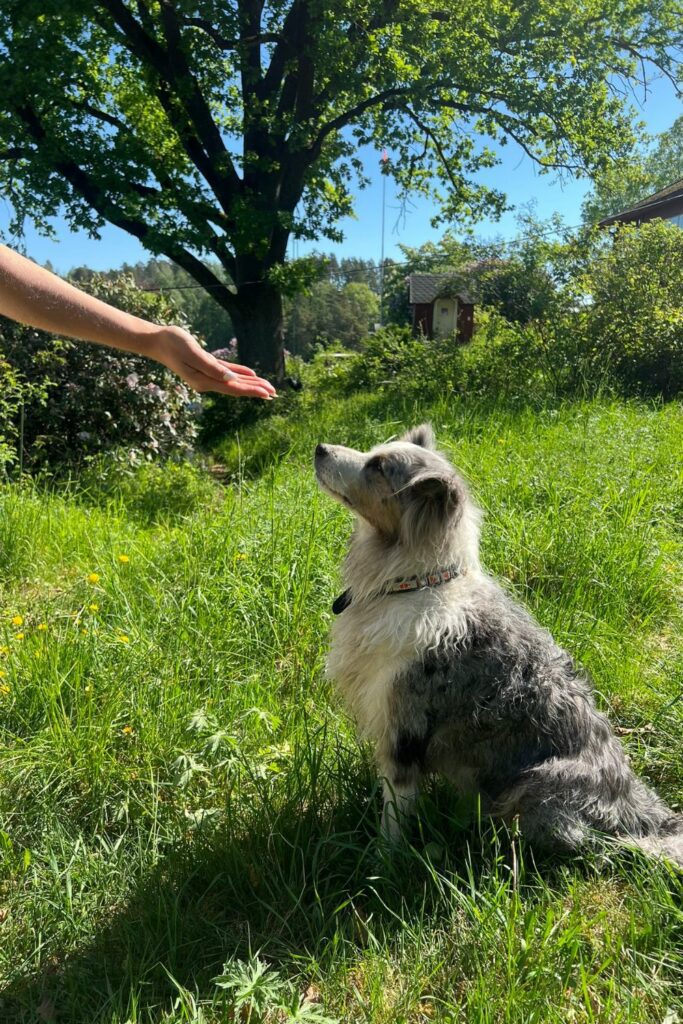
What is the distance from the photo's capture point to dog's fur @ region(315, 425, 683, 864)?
2279mm

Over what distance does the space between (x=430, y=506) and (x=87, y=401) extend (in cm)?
587

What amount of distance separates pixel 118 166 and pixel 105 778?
11.2 metres

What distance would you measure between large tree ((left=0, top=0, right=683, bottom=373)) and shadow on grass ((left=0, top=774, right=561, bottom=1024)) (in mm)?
10112

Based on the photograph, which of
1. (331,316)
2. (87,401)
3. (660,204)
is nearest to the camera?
(87,401)

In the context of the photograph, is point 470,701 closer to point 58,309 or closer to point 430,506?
point 430,506

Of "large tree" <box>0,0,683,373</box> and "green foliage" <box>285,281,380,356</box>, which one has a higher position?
"green foliage" <box>285,281,380,356</box>

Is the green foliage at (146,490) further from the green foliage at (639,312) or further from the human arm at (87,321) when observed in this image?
the green foliage at (639,312)

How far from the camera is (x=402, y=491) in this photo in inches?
96.3

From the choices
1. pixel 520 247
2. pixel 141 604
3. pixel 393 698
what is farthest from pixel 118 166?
pixel 393 698

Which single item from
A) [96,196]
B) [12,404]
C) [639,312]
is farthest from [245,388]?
[96,196]

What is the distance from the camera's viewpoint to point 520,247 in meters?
12.5

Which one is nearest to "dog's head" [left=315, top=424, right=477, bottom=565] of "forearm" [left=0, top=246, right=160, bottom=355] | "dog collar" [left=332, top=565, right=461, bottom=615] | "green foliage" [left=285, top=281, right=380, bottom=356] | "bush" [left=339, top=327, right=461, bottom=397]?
"dog collar" [left=332, top=565, right=461, bottom=615]

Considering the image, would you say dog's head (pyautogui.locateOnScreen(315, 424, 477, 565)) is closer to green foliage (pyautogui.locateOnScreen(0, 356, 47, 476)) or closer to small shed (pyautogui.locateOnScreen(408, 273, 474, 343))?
green foliage (pyautogui.locateOnScreen(0, 356, 47, 476))

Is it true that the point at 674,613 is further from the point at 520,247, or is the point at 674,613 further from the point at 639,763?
the point at 520,247
